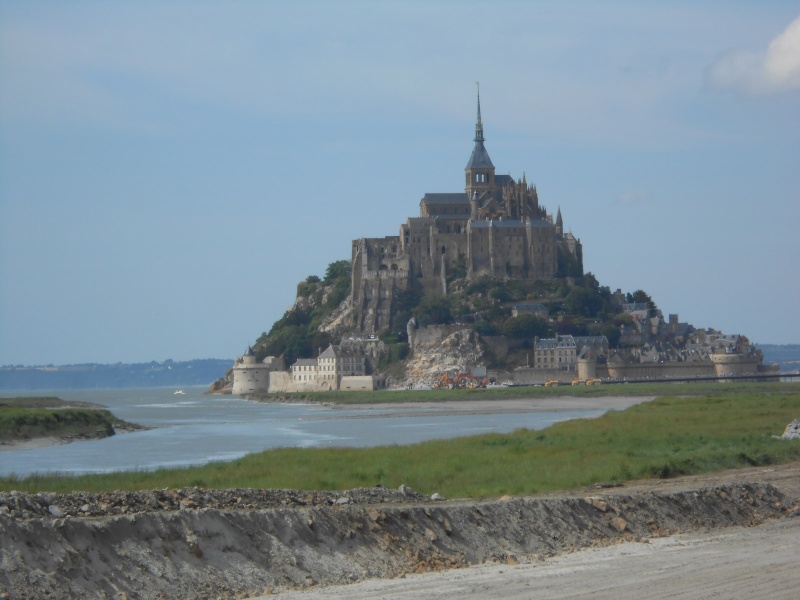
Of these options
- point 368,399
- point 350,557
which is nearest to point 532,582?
point 350,557

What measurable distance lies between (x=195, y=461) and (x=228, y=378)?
335 ft

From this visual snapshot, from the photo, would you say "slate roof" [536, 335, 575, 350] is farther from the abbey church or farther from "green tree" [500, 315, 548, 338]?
the abbey church

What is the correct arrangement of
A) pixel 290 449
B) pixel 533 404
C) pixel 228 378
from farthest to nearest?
1. pixel 228 378
2. pixel 533 404
3. pixel 290 449

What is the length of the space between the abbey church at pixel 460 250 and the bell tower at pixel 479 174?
0.28 meters

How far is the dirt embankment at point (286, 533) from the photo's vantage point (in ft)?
46.1

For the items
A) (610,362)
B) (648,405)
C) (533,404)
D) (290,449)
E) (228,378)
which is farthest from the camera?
(228,378)

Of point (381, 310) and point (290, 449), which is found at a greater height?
point (381, 310)

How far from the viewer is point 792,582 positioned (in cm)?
1476

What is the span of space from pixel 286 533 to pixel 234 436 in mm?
35837

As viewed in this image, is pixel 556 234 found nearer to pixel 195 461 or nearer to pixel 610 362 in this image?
pixel 610 362

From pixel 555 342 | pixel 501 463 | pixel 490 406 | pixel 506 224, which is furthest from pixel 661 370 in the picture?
pixel 501 463

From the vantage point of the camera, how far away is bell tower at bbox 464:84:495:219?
126250 mm

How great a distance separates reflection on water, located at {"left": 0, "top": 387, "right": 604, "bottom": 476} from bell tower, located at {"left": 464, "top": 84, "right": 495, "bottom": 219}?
4960 cm

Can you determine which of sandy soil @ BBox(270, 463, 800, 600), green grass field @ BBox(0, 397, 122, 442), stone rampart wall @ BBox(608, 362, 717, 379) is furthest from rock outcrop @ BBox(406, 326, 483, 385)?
sandy soil @ BBox(270, 463, 800, 600)
